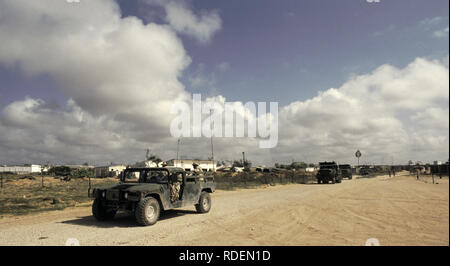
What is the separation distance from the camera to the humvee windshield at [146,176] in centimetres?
960

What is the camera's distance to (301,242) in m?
6.29

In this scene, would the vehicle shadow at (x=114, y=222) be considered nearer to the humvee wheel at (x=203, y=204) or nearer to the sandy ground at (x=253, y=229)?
the sandy ground at (x=253, y=229)

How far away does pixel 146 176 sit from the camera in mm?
10000

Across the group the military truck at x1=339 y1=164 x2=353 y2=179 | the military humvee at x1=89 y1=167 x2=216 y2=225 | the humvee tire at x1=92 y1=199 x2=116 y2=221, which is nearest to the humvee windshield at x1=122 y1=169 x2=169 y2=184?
the military humvee at x1=89 y1=167 x2=216 y2=225

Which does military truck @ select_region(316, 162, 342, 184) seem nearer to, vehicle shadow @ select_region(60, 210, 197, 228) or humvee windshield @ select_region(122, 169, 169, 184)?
vehicle shadow @ select_region(60, 210, 197, 228)

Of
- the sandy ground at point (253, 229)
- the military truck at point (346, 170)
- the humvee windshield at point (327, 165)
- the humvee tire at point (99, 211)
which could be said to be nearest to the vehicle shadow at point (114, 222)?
the sandy ground at point (253, 229)

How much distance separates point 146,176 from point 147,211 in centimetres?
200

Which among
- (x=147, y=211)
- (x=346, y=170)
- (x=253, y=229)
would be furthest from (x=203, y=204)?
(x=346, y=170)

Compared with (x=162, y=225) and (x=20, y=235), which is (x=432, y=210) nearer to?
(x=162, y=225)

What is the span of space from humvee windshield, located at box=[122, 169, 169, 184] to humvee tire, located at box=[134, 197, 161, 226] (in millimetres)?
1121

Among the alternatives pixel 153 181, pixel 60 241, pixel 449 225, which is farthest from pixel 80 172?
pixel 449 225

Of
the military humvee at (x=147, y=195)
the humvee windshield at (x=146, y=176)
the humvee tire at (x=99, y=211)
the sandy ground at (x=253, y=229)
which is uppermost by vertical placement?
the humvee windshield at (x=146, y=176)

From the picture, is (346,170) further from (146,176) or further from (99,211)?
(99,211)
